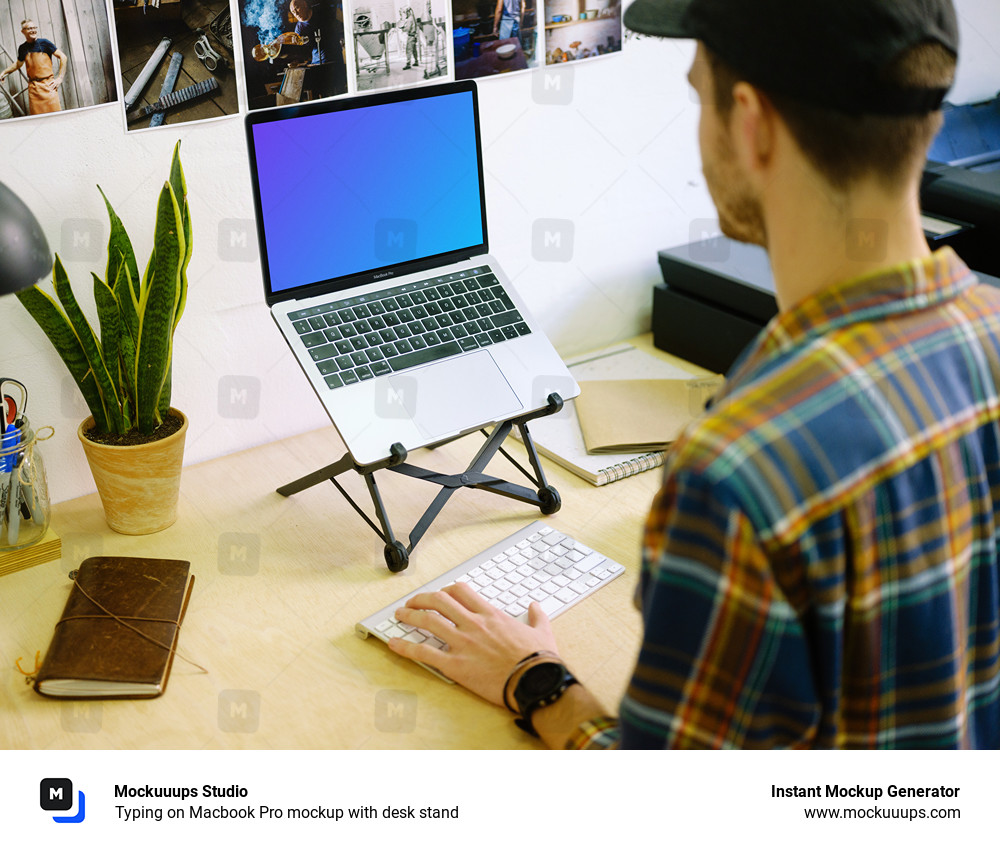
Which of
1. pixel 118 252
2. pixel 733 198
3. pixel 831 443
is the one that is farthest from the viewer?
pixel 118 252

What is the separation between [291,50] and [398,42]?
0.51ft

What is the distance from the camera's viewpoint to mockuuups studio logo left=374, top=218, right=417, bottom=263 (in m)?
1.23

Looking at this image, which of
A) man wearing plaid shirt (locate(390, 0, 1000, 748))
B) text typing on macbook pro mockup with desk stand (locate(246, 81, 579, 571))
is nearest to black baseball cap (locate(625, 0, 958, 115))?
man wearing plaid shirt (locate(390, 0, 1000, 748))

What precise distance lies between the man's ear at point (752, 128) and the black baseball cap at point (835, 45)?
1 cm

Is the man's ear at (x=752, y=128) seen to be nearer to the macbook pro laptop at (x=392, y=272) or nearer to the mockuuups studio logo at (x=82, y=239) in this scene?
the macbook pro laptop at (x=392, y=272)

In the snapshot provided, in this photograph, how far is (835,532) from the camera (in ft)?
1.83

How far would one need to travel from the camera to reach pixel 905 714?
645mm

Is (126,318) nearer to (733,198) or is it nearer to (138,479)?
(138,479)

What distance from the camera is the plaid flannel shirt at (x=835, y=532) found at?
555 millimetres

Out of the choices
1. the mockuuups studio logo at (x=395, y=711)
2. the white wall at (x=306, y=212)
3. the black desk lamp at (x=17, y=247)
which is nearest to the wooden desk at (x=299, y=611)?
the mockuuups studio logo at (x=395, y=711)

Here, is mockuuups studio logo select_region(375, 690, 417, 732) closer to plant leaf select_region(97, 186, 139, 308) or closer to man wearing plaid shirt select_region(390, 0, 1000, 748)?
man wearing plaid shirt select_region(390, 0, 1000, 748)

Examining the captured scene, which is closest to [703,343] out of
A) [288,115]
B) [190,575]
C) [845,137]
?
[288,115]

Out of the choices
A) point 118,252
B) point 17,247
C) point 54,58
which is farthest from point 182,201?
point 17,247
